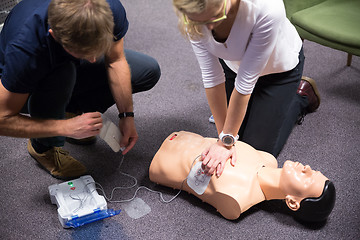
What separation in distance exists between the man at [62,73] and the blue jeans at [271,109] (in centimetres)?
50

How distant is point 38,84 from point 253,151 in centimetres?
87

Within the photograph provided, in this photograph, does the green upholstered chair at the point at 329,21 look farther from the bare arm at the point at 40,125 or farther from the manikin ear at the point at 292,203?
the bare arm at the point at 40,125

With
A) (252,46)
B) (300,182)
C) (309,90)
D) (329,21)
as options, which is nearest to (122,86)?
(252,46)

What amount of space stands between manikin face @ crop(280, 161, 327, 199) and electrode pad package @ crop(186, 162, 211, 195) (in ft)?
0.93

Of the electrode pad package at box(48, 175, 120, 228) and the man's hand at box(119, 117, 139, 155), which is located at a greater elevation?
the man's hand at box(119, 117, 139, 155)

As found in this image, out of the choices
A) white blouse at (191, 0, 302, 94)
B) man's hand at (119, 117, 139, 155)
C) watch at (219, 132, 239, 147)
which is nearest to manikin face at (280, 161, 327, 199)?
watch at (219, 132, 239, 147)

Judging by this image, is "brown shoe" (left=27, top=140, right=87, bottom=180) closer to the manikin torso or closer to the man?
the man

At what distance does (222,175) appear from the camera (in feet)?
5.25

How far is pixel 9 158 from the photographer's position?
6.32ft

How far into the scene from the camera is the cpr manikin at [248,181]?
4.99 feet

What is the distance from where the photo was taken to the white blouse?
140cm

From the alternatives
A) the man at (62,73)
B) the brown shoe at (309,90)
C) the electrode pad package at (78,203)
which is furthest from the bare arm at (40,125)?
the brown shoe at (309,90)

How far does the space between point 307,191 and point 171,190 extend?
56 cm

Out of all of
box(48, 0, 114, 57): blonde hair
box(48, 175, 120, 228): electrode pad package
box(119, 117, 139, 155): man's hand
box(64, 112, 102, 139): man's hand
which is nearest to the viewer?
box(48, 0, 114, 57): blonde hair
